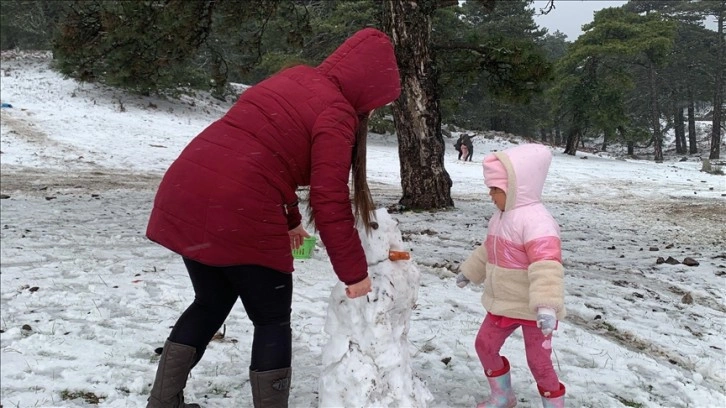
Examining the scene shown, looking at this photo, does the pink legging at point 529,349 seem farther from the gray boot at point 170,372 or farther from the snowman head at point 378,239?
the gray boot at point 170,372

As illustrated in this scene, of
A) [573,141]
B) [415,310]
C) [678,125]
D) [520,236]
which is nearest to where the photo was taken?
[520,236]

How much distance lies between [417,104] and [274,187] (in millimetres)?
5774

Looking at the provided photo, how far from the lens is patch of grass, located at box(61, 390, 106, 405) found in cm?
256

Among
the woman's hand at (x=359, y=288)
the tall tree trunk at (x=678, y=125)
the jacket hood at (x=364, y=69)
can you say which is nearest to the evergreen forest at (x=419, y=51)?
the jacket hood at (x=364, y=69)

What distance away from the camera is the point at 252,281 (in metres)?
2.04

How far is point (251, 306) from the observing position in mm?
Result: 2123

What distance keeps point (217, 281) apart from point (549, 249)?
1438mm

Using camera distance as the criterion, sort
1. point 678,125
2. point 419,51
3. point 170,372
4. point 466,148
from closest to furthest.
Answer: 1. point 170,372
2. point 419,51
3. point 466,148
4. point 678,125

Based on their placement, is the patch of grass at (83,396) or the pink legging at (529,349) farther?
the patch of grass at (83,396)

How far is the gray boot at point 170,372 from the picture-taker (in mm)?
2215

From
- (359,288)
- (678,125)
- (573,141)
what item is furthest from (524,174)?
(678,125)

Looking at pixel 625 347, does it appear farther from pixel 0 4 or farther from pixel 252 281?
pixel 0 4

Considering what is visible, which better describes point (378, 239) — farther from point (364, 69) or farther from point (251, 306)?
point (364, 69)

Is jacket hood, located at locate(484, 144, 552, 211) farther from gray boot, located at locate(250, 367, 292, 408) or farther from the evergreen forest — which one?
gray boot, located at locate(250, 367, 292, 408)
